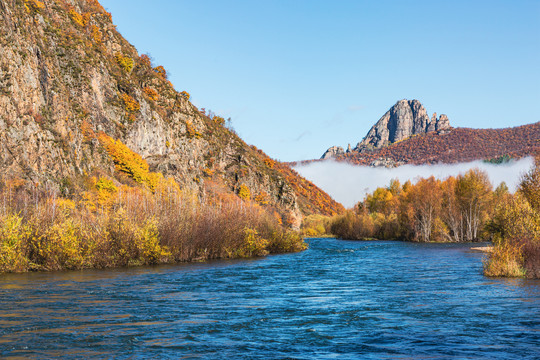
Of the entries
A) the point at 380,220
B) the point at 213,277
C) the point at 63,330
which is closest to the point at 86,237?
the point at 213,277

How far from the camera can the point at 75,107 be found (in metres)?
81.4

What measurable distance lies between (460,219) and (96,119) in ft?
252

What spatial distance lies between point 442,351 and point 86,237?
27.9 meters

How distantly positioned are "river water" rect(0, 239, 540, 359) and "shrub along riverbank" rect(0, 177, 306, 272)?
7.68ft

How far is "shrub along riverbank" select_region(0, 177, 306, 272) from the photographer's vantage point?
105 ft

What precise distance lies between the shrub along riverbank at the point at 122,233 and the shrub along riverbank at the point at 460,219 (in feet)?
79.1

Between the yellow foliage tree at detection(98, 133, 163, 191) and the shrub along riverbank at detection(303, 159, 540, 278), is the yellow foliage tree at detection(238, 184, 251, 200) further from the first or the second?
the yellow foliage tree at detection(98, 133, 163, 191)

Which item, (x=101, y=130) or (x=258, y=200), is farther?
(x=258, y=200)

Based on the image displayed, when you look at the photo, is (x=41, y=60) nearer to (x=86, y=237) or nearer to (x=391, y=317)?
(x=86, y=237)

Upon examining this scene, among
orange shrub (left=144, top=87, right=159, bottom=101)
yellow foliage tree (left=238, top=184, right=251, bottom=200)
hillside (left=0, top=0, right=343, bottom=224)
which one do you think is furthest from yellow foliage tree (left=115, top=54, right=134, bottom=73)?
yellow foliage tree (left=238, top=184, right=251, bottom=200)

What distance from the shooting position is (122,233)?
119ft

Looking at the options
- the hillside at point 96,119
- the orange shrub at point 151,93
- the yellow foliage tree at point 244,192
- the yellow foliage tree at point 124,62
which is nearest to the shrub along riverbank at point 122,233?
the hillside at point 96,119

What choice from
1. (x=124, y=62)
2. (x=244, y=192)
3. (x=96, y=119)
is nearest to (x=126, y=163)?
(x=96, y=119)

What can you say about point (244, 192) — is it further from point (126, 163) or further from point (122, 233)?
point (122, 233)
